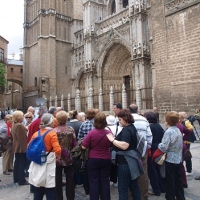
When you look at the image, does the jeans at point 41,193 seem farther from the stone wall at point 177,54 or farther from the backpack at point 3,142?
the stone wall at point 177,54

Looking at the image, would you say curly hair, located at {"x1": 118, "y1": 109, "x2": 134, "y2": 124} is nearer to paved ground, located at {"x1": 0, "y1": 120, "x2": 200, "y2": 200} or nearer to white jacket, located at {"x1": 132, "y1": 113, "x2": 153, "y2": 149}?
white jacket, located at {"x1": 132, "y1": 113, "x2": 153, "y2": 149}

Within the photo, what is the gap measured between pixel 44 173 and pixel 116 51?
22.4 m

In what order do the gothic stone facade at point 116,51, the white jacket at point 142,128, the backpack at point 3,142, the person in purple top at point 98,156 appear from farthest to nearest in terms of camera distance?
the gothic stone facade at point 116,51, the backpack at point 3,142, the white jacket at point 142,128, the person in purple top at point 98,156

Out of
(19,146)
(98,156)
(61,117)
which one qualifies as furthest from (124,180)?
(19,146)

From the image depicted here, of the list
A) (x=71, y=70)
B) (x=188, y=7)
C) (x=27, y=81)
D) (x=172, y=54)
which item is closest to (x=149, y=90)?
(x=172, y=54)

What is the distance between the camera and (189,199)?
375 cm

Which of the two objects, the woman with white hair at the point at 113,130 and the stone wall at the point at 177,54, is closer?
the woman with white hair at the point at 113,130

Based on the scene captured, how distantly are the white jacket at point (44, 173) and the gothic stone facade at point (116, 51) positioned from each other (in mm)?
9841

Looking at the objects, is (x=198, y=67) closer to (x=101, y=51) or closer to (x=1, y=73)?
(x=101, y=51)

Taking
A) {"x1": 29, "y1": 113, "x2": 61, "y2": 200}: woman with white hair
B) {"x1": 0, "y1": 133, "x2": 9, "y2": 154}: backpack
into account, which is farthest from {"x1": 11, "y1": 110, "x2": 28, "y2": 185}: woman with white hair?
{"x1": 29, "y1": 113, "x2": 61, "y2": 200}: woman with white hair

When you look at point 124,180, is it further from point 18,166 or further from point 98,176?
point 18,166

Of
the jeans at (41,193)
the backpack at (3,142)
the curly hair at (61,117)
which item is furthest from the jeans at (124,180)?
the backpack at (3,142)

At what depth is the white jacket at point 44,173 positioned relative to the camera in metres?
3.07

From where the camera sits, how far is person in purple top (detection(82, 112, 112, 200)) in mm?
3174
